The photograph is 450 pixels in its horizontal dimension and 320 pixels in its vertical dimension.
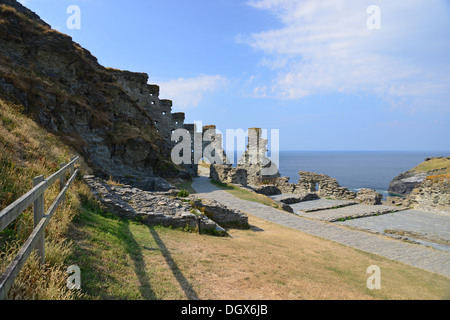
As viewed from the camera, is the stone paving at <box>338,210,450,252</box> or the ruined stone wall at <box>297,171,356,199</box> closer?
the stone paving at <box>338,210,450,252</box>

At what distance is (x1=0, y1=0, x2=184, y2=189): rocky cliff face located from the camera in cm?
1806

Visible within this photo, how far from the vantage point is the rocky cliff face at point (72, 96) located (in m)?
18.1

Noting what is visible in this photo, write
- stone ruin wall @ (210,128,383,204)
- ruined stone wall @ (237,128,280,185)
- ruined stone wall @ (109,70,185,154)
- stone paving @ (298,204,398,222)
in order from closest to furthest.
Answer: stone paving @ (298,204,398,222), stone ruin wall @ (210,128,383,204), ruined stone wall @ (237,128,280,185), ruined stone wall @ (109,70,185,154)

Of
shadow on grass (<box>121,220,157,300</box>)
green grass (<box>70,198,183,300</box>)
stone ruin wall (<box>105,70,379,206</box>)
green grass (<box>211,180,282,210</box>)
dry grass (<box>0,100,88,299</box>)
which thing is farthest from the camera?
stone ruin wall (<box>105,70,379,206</box>)

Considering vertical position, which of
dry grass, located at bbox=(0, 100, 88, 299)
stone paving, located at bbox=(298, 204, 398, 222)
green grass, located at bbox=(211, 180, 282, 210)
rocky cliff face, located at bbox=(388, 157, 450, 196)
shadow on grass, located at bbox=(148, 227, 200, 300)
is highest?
dry grass, located at bbox=(0, 100, 88, 299)

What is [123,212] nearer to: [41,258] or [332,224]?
[41,258]

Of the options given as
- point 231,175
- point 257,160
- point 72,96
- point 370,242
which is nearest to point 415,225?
point 370,242

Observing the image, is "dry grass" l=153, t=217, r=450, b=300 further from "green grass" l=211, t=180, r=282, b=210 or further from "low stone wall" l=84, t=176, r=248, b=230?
"green grass" l=211, t=180, r=282, b=210

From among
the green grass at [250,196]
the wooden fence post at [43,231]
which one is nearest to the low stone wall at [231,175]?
the green grass at [250,196]

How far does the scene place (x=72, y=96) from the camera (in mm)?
21734

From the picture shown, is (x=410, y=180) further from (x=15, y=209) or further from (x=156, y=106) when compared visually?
(x=15, y=209)

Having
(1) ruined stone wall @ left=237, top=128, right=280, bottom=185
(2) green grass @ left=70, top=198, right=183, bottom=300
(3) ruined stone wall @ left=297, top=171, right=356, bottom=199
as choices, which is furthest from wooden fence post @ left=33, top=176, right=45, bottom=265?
(1) ruined stone wall @ left=237, top=128, right=280, bottom=185

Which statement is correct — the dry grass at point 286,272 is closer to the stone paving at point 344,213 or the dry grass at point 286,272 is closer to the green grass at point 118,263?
the green grass at point 118,263
